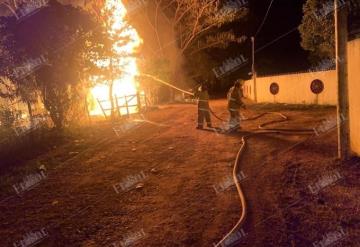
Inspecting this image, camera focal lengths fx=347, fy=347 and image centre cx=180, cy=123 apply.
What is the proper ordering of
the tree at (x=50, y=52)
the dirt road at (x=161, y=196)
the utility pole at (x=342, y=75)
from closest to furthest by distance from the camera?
the dirt road at (x=161, y=196) → the utility pole at (x=342, y=75) → the tree at (x=50, y=52)

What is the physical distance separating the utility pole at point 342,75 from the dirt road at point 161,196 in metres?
0.56

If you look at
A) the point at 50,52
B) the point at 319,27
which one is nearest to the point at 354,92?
the point at 50,52

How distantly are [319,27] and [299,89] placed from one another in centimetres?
699

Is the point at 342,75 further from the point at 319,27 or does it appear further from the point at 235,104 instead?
the point at 319,27

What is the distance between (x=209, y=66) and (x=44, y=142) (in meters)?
26.8

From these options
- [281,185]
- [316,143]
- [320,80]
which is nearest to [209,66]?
[320,80]

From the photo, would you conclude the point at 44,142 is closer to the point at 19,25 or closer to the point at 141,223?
the point at 19,25

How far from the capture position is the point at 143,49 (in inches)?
1355

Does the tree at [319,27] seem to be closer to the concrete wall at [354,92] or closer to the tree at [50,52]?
the tree at [50,52]

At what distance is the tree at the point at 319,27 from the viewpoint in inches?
848

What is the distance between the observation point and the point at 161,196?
6.60 meters

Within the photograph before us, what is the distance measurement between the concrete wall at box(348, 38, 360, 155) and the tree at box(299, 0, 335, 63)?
15541mm

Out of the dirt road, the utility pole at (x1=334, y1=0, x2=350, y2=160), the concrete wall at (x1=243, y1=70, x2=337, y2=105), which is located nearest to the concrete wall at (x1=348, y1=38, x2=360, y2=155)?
the utility pole at (x1=334, y1=0, x2=350, y2=160)

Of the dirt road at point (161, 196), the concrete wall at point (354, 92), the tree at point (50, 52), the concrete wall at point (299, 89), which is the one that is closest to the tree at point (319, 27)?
the concrete wall at point (299, 89)
